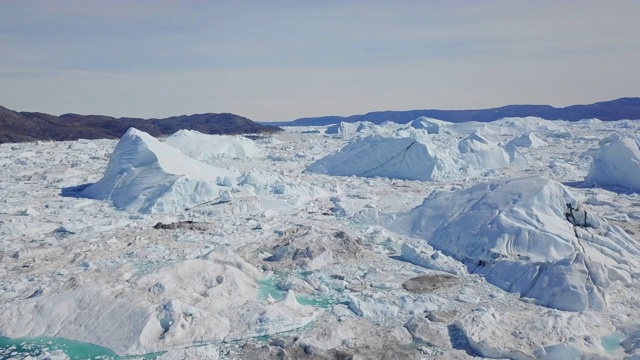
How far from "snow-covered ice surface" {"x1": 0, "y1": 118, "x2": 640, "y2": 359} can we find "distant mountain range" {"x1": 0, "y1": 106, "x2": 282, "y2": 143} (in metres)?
30.6

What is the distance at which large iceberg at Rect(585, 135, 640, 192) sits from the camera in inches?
613

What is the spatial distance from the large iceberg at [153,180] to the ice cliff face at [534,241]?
5.22m

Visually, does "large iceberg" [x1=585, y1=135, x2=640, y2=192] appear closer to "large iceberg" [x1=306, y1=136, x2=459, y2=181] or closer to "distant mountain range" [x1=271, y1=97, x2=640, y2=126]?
"large iceberg" [x1=306, y1=136, x2=459, y2=181]

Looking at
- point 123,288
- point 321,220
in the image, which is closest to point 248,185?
point 321,220

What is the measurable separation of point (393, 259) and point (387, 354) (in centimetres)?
349

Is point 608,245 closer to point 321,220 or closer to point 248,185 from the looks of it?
point 321,220

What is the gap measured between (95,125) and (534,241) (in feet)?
171

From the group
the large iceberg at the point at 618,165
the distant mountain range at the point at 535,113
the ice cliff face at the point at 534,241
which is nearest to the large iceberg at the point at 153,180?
the ice cliff face at the point at 534,241

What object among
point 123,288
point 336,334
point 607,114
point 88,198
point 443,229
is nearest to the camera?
point 336,334

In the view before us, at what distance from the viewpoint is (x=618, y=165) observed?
52.3 ft

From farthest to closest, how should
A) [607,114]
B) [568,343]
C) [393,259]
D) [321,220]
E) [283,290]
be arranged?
[607,114] < [321,220] < [393,259] < [283,290] < [568,343]

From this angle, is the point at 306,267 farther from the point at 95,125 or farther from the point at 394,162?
the point at 95,125

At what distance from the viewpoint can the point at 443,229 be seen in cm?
996

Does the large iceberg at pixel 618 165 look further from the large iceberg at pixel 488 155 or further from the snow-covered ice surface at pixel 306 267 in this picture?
the large iceberg at pixel 488 155
